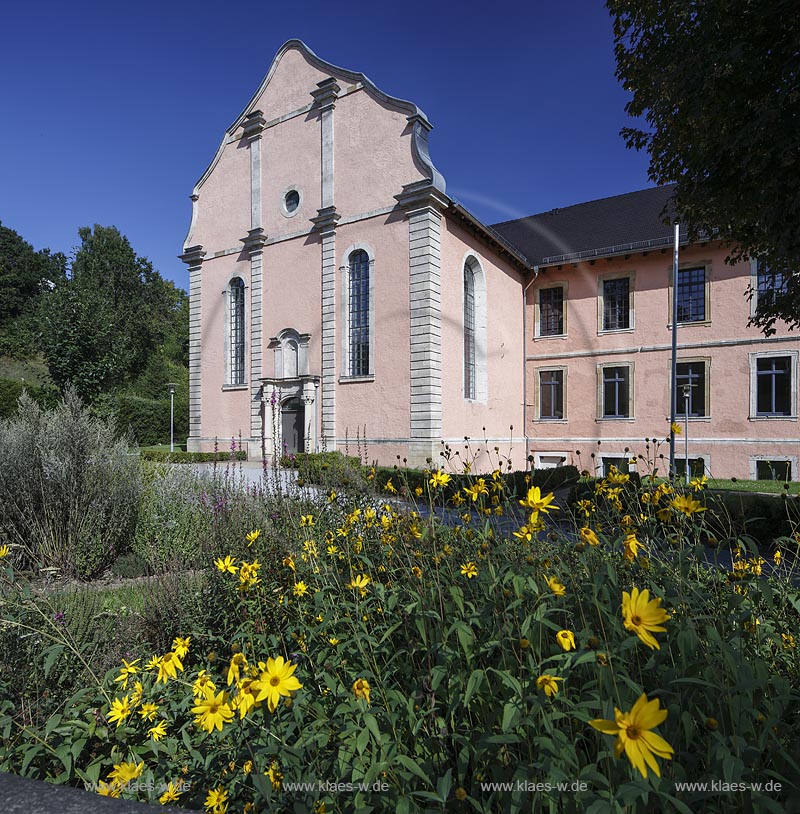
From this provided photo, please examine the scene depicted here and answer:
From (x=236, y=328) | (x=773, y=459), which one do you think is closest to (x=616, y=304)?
(x=773, y=459)

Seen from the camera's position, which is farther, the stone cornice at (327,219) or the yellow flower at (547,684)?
the stone cornice at (327,219)

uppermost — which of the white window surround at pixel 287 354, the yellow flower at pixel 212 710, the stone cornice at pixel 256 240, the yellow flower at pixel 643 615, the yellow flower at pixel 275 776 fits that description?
the stone cornice at pixel 256 240

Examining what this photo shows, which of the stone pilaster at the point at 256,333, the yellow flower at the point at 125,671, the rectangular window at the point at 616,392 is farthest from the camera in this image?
the rectangular window at the point at 616,392

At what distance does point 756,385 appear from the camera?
18203mm

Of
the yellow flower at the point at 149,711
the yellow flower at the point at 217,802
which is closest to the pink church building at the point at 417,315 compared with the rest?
the yellow flower at the point at 149,711

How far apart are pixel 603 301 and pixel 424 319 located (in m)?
9.81

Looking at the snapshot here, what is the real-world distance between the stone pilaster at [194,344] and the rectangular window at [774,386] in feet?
72.4

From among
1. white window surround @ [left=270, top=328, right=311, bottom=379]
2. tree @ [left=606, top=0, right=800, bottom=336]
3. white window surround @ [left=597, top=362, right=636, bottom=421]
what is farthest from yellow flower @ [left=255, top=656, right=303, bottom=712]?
white window surround @ [left=597, top=362, right=636, bottom=421]

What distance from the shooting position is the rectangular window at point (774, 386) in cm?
1775

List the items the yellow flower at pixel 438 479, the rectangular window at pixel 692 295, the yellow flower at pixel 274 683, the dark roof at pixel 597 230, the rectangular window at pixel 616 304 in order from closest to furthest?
the yellow flower at pixel 274 683 → the yellow flower at pixel 438 479 → the rectangular window at pixel 692 295 → the dark roof at pixel 597 230 → the rectangular window at pixel 616 304

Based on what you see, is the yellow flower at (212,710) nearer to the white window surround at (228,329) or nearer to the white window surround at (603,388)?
the white window surround at (228,329)

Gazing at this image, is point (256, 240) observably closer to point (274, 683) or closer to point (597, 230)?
point (597, 230)

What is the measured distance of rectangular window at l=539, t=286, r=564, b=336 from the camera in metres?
22.2

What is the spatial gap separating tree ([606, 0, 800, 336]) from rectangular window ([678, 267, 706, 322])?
13102 mm
